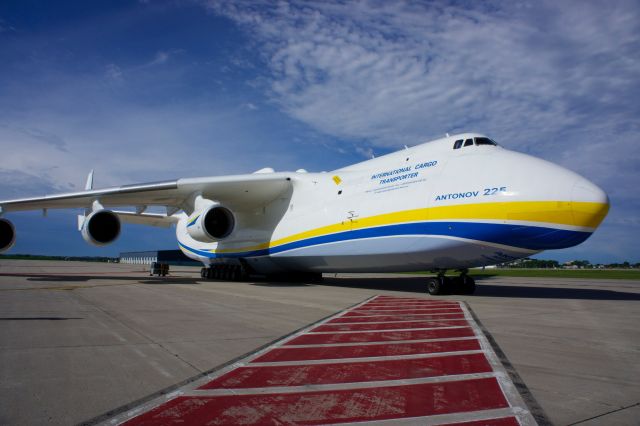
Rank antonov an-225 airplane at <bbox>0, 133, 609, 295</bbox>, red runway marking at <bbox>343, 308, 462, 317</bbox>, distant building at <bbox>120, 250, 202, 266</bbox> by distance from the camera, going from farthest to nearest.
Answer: distant building at <bbox>120, 250, 202, 266</bbox>
antonov an-225 airplane at <bbox>0, 133, 609, 295</bbox>
red runway marking at <bbox>343, 308, 462, 317</bbox>

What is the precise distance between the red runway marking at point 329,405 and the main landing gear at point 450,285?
7463 millimetres

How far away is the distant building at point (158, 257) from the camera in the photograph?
56.6 metres

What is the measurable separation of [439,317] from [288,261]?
878 centimetres

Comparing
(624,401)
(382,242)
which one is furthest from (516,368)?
(382,242)

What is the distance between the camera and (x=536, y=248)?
891cm

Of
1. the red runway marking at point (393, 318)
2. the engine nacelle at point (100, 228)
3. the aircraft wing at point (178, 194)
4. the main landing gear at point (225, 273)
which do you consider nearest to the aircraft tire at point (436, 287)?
the red runway marking at point (393, 318)

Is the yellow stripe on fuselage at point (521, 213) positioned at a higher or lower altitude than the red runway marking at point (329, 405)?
higher

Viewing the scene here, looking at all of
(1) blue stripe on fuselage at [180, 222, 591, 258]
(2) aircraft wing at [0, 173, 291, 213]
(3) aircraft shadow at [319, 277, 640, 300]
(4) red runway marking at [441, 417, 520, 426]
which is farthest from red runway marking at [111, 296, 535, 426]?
(2) aircraft wing at [0, 173, 291, 213]

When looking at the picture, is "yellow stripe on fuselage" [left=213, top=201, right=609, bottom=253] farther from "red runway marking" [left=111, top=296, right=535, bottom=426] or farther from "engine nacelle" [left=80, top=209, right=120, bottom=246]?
"engine nacelle" [left=80, top=209, right=120, bottom=246]

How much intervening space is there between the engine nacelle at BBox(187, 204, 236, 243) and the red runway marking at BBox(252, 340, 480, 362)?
10117mm

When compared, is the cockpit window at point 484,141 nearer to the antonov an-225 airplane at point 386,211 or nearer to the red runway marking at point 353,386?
the antonov an-225 airplane at point 386,211

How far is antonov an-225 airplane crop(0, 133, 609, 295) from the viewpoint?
8586mm

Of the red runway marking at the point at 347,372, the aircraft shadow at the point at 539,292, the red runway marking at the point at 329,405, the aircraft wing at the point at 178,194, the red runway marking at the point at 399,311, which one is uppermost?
the aircraft wing at the point at 178,194

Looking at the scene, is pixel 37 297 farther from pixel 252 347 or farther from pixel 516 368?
pixel 516 368
